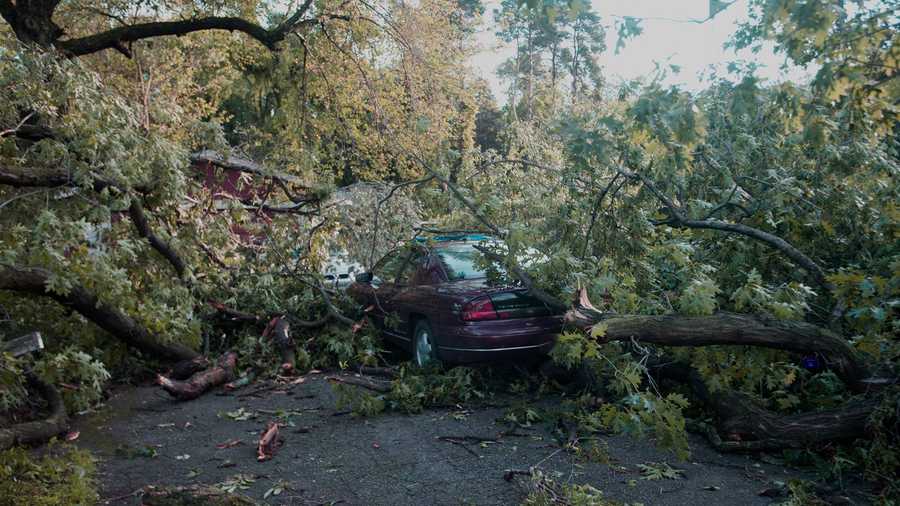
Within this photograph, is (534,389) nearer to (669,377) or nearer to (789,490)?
(669,377)

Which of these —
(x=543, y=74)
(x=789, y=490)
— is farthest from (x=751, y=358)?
(x=543, y=74)

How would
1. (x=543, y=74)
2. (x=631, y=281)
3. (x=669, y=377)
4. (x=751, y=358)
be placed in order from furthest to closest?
(x=543, y=74) < (x=669, y=377) < (x=631, y=281) < (x=751, y=358)

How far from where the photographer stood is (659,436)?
4762 millimetres

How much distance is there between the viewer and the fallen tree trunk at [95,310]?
5966 mm

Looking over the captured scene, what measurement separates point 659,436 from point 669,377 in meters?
1.70

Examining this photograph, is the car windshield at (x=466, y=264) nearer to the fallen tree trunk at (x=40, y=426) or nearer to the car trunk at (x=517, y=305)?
the car trunk at (x=517, y=305)

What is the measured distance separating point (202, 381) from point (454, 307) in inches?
109

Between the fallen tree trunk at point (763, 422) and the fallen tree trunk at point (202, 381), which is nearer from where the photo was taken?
the fallen tree trunk at point (763, 422)

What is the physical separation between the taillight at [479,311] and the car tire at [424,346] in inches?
25.9

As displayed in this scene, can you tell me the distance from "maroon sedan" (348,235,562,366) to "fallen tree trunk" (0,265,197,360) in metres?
2.34

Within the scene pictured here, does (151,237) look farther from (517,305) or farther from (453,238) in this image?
(517,305)

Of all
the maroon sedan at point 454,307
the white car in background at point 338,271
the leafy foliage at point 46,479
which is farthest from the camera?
the white car in background at point 338,271

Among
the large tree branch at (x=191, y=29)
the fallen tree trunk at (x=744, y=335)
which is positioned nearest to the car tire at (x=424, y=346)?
the fallen tree trunk at (x=744, y=335)

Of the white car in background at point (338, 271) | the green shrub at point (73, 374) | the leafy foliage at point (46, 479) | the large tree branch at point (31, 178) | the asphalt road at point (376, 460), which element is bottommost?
the asphalt road at point (376, 460)
